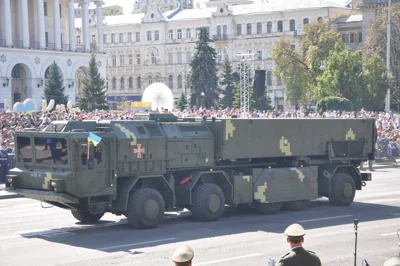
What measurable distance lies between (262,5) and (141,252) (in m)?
91.7

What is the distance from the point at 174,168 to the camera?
1942cm

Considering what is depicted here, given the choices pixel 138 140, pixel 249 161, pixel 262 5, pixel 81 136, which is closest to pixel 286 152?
pixel 249 161

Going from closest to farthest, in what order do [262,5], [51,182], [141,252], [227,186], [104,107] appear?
[141,252], [51,182], [227,186], [104,107], [262,5]

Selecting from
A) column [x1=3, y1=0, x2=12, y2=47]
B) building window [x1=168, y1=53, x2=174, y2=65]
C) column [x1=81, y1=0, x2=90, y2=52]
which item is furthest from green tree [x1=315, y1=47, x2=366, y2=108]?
building window [x1=168, y1=53, x2=174, y2=65]

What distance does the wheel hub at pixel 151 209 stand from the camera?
60.1ft

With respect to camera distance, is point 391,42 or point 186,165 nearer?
point 186,165

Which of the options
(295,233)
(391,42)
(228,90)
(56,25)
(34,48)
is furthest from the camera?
(56,25)

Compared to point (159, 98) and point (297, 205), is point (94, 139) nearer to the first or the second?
point (297, 205)

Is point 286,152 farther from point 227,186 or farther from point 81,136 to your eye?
point 81,136

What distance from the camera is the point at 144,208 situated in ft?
60.0

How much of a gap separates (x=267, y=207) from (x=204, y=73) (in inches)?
2410

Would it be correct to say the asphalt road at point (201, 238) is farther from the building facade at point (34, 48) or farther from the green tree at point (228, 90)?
the building facade at point (34, 48)

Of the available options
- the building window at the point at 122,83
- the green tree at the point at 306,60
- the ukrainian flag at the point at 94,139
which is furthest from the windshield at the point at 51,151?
the building window at the point at 122,83

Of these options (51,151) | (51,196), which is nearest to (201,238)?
(51,196)
